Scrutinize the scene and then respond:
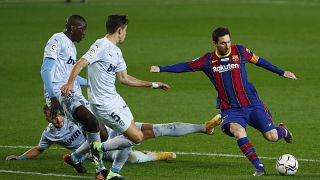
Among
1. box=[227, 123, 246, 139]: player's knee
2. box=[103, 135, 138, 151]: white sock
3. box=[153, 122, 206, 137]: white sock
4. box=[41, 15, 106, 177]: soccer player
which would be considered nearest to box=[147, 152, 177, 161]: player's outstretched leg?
box=[153, 122, 206, 137]: white sock

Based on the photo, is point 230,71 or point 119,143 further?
point 230,71

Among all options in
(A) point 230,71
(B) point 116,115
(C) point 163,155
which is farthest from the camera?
(C) point 163,155

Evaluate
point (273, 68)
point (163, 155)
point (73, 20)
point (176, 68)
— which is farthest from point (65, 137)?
point (273, 68)

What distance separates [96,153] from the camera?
491 inches

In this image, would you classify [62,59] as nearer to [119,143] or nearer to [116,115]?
[116,115]

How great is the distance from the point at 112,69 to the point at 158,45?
16469 millimetres

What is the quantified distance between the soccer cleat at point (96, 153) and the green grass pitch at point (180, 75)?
1.92 ft

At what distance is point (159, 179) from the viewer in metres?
12.5

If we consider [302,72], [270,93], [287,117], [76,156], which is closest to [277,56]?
[302,72]

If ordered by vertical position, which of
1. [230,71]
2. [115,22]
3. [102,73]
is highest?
[115,22]

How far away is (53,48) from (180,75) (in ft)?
35.6

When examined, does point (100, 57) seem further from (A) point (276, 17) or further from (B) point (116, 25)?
(A) point (276, 17)

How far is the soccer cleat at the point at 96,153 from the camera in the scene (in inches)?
488

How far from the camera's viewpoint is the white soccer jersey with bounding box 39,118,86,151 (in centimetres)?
1402
